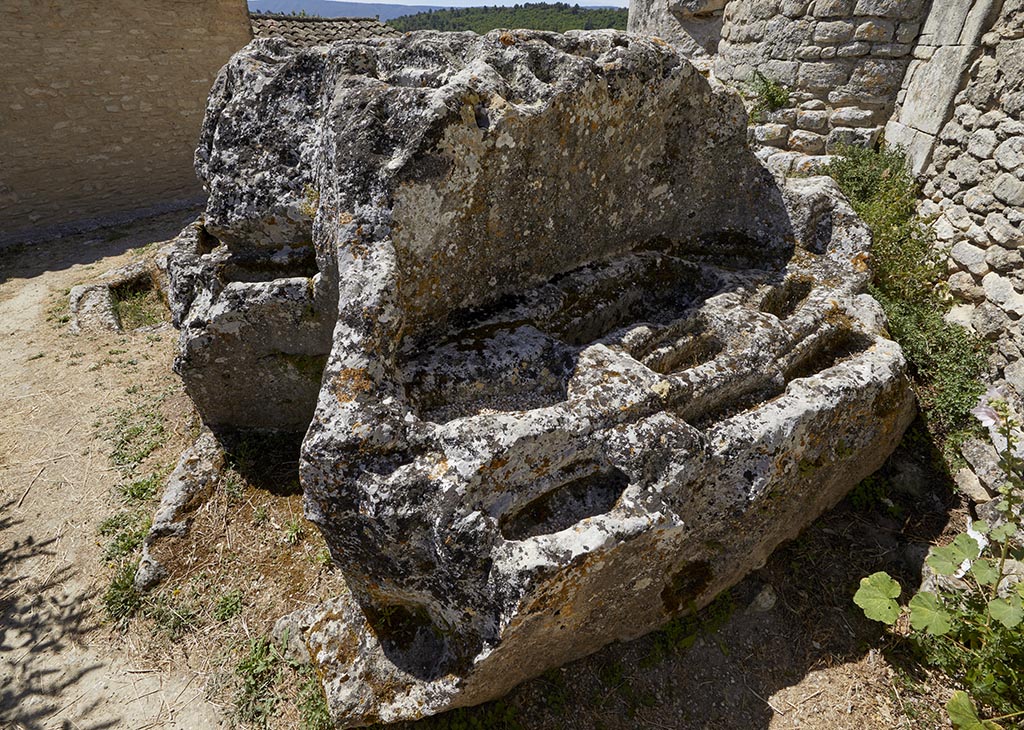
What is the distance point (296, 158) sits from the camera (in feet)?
12.1

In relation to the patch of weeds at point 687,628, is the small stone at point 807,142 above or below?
above

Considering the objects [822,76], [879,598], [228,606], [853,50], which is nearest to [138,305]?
[228,606]

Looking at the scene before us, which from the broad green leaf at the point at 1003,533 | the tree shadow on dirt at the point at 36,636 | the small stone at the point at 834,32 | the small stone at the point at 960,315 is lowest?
the tree shadow on dirt at the point at 36,636

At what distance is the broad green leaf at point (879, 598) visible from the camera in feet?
8.22

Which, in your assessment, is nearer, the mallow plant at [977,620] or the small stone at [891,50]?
the mallow plant at [977,620]

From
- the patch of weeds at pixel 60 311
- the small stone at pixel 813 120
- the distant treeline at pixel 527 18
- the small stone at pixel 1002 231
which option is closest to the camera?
the small stone at pixel 1002 231

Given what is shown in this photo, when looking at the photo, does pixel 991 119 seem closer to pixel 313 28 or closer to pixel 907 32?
pixel 907 32

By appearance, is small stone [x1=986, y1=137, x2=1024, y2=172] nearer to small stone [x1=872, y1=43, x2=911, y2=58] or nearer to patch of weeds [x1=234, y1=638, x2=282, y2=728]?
small stone [x1=872, y1=43, x2=911, y2=58]

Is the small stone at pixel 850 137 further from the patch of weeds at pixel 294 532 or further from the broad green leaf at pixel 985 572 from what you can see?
the patch of weeds at pixel 294 532

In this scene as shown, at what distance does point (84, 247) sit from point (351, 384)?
8.99 m

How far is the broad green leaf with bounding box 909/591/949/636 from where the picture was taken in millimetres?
2441

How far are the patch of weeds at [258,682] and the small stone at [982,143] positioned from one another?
575 cm

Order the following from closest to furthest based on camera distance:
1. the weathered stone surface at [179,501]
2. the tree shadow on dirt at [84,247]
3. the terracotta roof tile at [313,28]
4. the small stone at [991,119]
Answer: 1. the weathered stone surface at [179,501]
2. the small stone at [991,119]
3. the tree shadow on dirt at [84,247]
4. the terracotta roof tile at [313,28]

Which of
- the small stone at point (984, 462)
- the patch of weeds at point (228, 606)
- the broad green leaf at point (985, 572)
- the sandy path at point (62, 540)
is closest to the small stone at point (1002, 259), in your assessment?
the small stone at point (984, 462)
